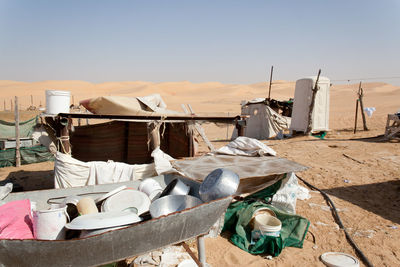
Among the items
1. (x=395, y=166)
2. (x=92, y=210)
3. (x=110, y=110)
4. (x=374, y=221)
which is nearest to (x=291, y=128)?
(x=395, y=166)

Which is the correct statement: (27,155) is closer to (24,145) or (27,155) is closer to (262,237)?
(24,145)

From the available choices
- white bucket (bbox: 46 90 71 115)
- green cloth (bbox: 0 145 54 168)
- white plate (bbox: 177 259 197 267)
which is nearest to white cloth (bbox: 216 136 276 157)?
white plate (bbox: 177 259 197 267)

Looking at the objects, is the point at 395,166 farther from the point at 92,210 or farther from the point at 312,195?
the point at 92,210

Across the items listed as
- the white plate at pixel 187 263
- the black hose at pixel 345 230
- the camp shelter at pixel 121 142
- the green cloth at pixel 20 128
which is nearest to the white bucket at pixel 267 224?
the black hose at pixel 345 230

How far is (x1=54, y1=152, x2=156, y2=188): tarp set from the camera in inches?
190

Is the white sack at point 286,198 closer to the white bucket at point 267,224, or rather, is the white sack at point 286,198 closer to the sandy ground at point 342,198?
the sandy ground at point 342,198

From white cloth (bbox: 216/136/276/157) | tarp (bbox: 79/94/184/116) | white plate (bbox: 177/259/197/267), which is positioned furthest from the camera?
tarp (bbox: 79/94/184/116)

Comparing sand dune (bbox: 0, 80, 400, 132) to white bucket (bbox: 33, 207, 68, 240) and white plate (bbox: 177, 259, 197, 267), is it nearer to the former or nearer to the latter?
white plate (bbox: 177, 259, 197, 267)

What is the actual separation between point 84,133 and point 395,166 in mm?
8359

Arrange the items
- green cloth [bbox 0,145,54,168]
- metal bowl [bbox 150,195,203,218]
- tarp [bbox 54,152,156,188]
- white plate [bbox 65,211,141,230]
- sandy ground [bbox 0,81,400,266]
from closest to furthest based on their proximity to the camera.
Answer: white plate [bbox 65,211,141,230] < metal bowl [bbox 150,195,203,218] < sandy ground [bbox 0,81,400,266] < tarp [bbox 54,152,156,188] < green cloth [bbox 0,145,54,168]

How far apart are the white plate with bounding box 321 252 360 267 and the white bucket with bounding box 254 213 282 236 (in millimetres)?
665

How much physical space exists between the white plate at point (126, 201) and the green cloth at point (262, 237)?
1.67 m

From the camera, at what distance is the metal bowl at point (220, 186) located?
2633 mm

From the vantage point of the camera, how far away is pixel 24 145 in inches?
365
